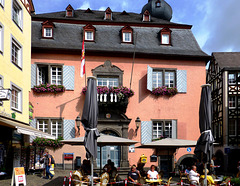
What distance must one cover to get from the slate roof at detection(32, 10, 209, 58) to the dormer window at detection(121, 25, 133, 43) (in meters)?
0.33

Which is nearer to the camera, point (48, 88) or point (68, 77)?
point (48, 88)

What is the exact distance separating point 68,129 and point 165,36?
855cm

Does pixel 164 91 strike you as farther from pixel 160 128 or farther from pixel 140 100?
pixel 160 128

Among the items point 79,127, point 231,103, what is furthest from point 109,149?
point 231,103

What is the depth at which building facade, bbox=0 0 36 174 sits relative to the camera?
1578 centimetres

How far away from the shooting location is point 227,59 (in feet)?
120

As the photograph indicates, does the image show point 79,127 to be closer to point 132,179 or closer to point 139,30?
point 139,30

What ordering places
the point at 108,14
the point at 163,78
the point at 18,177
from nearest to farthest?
the point at 18,177, the point at 163,78, the point at 108,14

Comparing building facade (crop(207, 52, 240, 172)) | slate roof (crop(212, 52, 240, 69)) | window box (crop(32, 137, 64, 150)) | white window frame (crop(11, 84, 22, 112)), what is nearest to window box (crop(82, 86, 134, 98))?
window box (crop(32, 137, 64, 150))

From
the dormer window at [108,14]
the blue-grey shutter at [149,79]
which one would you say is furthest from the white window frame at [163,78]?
the dormer window at [108,14]

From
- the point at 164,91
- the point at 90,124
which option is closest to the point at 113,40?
the point at 164,91

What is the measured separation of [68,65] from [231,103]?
18.8m

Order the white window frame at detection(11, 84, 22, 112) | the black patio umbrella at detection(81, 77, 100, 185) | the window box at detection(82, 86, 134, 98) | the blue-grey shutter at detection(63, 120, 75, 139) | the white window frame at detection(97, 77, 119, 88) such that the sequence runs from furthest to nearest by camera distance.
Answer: the white window frame at detection(97, 77, 119, 88) < the blue-grey shutter at detection(63, 120, 75, 139) < the window box at detection(82, 86, 134, 98) < the white window frame at detection(11, 84, 22, 112) < the black patio umbrella at detection(81, 77, 100, 185)

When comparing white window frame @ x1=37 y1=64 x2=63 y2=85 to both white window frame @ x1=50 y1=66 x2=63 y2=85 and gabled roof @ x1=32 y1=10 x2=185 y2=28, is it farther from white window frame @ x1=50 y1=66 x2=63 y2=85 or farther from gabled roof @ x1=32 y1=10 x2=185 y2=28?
Answer: gabled roof @ x1=32 y1=10 x2=185 y2=28
